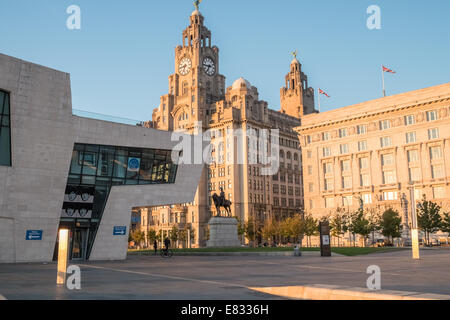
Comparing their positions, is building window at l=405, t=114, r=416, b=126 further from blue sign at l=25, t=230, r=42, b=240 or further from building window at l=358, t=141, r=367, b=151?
blue sign at l=25, t=230, r=42, b=240

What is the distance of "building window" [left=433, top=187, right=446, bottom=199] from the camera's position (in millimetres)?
81506

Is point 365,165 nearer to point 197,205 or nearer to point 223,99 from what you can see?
point 197,205

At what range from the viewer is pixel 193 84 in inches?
5300

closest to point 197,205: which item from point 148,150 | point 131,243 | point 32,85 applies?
point 131,243

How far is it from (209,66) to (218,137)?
2631 cm

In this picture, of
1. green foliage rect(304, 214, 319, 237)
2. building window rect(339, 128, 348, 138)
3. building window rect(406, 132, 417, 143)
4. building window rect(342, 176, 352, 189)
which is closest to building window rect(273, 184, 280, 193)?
building window rect(342, 176, 352, 189)

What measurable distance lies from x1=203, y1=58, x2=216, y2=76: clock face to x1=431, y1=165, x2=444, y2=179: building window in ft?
256

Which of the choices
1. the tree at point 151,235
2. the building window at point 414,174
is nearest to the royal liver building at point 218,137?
the tree at point 151,235

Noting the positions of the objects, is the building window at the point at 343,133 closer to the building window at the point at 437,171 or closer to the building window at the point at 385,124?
the building window at the point at 385,124

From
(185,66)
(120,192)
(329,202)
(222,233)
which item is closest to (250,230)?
(329,202)

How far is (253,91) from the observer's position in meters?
144

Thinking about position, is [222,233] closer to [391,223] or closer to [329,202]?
[391,223]

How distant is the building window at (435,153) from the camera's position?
83.3 meters
